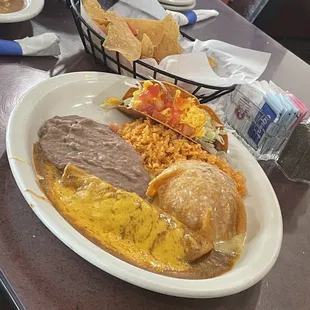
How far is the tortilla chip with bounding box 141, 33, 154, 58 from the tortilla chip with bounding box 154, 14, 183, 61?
0.05 m

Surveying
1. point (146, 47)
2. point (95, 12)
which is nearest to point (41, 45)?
point (95, 12)

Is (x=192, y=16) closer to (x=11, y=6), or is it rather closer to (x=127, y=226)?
(x=11, y=6)

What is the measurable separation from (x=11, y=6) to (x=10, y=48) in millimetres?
229

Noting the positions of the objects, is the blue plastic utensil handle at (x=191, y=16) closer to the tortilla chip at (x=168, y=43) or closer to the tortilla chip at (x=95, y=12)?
the tortilla chip at (x=168, y=43)

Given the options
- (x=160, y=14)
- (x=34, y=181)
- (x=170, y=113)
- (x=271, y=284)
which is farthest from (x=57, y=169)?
(x=160, y=14)

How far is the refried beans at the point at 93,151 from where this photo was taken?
1063 millimetres

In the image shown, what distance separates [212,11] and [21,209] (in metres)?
1.32

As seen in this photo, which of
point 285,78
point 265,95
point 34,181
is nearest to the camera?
point 34,181

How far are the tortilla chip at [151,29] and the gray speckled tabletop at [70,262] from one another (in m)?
0.17

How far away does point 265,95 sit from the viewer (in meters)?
1.33

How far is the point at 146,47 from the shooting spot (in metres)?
1.37

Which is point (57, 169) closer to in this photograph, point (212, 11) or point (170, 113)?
point (170, 113)

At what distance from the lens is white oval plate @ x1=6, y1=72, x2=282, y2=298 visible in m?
0.85

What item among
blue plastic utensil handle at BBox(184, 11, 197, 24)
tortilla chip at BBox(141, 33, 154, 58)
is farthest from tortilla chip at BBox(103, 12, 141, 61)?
blue plastic utensil handle at BBox(184, 11, 197, 24)
